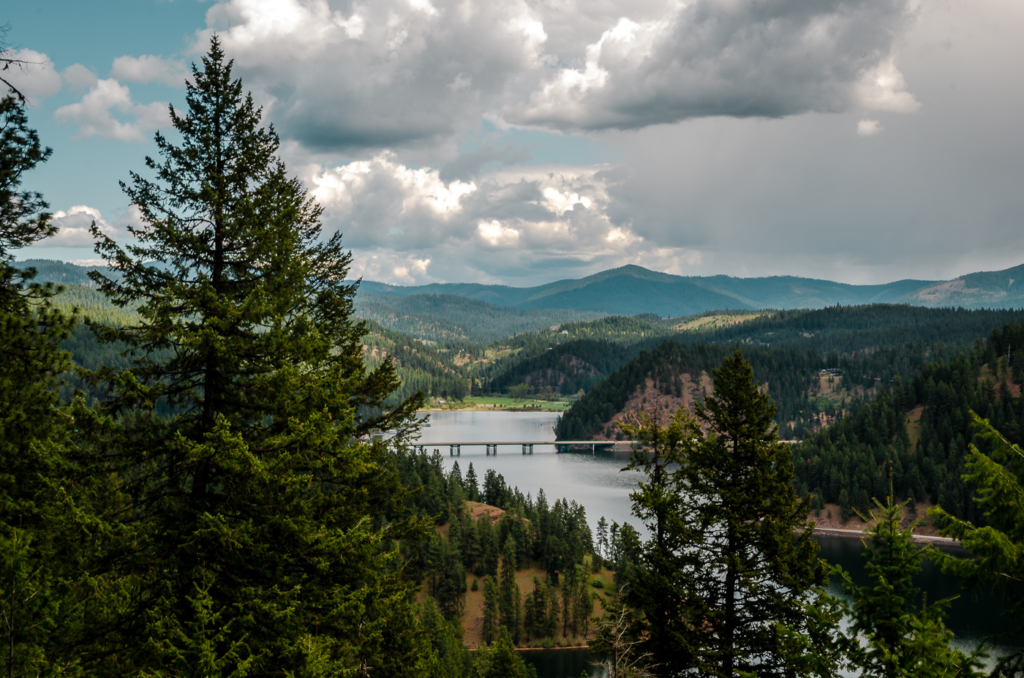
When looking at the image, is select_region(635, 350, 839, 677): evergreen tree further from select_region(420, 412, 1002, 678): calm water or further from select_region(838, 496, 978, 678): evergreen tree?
select_region(838, 496, 978, 678): evergreen tree

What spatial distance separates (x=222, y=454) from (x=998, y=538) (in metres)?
10.9

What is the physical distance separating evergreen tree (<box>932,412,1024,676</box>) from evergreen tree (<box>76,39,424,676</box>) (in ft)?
28.8

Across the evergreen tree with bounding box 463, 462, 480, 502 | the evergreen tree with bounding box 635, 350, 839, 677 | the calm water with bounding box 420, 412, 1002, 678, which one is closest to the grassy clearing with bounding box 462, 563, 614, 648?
the calm water with bounding box 420, 412, 1002, 678

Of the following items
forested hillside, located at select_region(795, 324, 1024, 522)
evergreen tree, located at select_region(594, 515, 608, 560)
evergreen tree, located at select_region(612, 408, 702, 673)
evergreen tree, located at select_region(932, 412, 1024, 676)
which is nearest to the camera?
evergreen tree, located at select_region(932, 412, 1024, 676)

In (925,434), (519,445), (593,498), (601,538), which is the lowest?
(519,445)

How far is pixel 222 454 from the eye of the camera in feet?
31.9

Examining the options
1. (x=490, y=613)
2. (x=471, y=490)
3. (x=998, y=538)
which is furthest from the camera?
(x=471, y=490)

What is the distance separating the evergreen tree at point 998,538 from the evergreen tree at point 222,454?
8.79 m

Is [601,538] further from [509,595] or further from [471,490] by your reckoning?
[471,490]

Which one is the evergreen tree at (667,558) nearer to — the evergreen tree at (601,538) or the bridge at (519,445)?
the evergreen tree at (601,538)

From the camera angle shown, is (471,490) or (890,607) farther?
(471,490)

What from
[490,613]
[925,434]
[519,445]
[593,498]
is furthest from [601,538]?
[519,445]

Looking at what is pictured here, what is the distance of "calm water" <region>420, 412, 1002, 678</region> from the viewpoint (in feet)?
216

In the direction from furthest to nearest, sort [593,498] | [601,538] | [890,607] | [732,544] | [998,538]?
[593,498] < [601,538] < [732,544] < [890,607] < [998,538]
